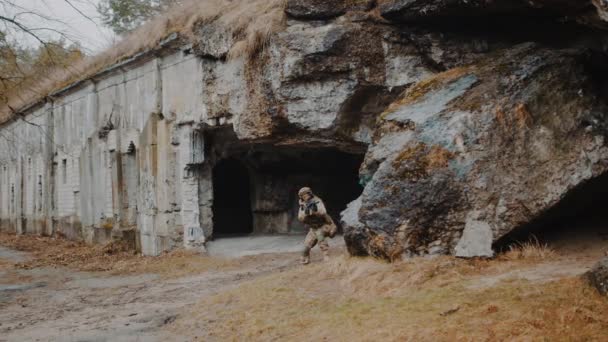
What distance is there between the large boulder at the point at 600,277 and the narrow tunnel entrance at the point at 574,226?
1.32m

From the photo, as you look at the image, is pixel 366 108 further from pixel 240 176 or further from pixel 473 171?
pixel 240 176

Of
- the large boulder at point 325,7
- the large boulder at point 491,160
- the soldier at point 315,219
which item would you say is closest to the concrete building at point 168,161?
the large boulder at point 325,7

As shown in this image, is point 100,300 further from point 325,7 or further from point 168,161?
point 325,7

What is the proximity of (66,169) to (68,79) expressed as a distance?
294 centimetres

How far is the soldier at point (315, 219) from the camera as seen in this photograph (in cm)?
974

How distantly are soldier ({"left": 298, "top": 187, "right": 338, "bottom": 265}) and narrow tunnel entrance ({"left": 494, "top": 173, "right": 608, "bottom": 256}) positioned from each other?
3401 mm

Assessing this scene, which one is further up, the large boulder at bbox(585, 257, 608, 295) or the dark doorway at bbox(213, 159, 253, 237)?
the dark doorway at bbox(213, 159, 253, 237)

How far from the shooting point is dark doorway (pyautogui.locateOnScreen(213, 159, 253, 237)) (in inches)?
766

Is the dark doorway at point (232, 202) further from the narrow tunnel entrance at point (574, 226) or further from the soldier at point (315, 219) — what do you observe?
the narrow tunnel entrance at point (574, 226)

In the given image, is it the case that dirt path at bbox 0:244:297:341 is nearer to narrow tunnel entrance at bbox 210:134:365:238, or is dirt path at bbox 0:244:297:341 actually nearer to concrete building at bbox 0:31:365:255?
concrete building at bbox 0:31:365:255

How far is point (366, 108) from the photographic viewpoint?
1163 cm

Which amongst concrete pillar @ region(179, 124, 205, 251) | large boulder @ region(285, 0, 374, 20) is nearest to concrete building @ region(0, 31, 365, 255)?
concrete pillar @ region(179, 124, 205, 251)

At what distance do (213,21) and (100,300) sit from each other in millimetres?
6199

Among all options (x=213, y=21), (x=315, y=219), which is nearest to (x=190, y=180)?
(x=213, y=21)
